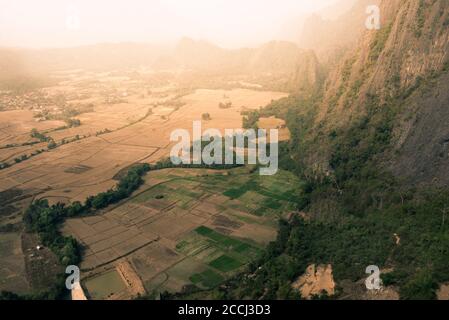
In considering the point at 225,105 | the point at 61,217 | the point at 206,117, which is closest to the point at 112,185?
the point at 61,217

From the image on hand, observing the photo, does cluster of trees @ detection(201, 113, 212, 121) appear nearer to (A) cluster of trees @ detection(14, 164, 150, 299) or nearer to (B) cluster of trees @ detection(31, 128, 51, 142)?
(B) cluster of trees @ detection(31, 128, 51, 142)

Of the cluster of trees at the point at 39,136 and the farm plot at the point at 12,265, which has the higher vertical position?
the cluster of trees at the point at 39,136

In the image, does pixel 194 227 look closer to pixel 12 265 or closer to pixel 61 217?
pixel 61 217

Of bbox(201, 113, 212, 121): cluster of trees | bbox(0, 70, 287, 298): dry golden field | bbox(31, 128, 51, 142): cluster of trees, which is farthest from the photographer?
bbox(201, 113, 212, 121): cluster of trees

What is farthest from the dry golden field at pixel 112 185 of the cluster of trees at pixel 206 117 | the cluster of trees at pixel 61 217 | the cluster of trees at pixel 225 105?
the cluster of trees at pixel 225 105

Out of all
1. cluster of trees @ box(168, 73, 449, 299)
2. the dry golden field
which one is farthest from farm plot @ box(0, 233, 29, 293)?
cluster of trees @ box(168, 73, 449, 299)

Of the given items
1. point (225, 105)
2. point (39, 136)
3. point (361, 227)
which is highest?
point (225, 105)

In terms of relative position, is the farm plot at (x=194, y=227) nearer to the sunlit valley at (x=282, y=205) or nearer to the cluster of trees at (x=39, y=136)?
the sunlit valley at (x=282, y=205)

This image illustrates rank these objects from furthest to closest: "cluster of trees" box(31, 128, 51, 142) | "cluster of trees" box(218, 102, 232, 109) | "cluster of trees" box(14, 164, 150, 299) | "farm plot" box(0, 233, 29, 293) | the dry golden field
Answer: "cluster of trees" box(218, 102, 232, 109) < "cluster of trees" box(31, 128, 51, 142) < the dry golden field < "cluster of trees" box(14, 164, 150, 299) < "farm plot" box(0, 233, 29, 293)
